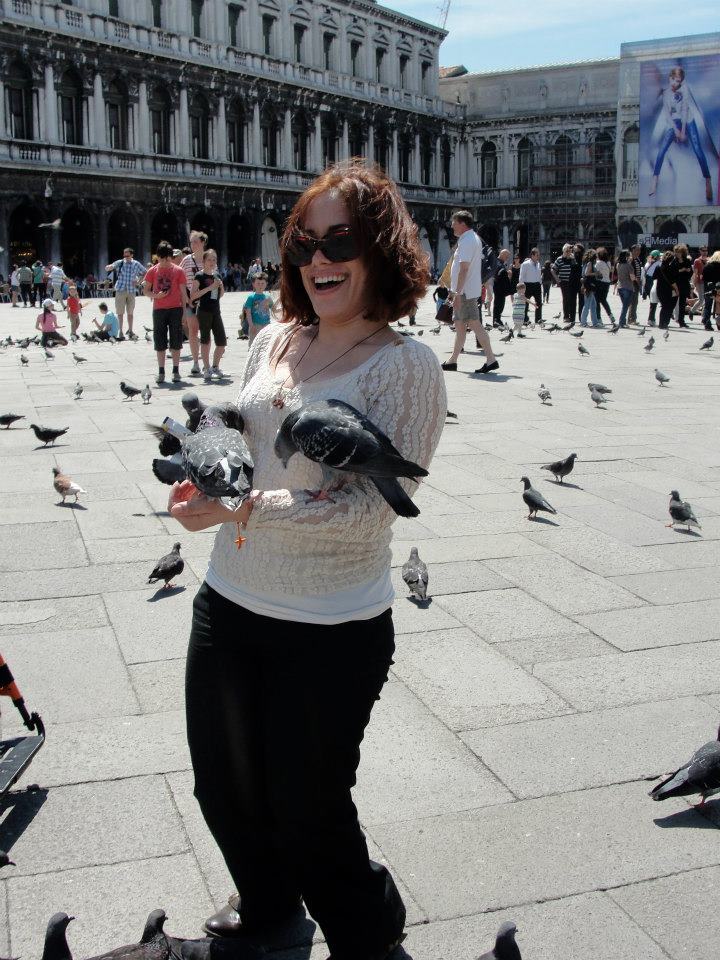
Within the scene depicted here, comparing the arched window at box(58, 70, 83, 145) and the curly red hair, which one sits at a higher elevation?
the arched window at box(58, 70, 83, 145)

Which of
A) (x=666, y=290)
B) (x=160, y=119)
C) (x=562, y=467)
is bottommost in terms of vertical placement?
(x=562, y=467)

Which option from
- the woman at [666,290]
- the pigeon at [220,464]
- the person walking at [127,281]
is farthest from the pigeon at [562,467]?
the woman at [666,290]

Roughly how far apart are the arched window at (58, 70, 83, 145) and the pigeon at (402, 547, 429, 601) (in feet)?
115

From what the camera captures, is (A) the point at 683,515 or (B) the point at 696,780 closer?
(B) the point at 696,780

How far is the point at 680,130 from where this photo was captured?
44.1m

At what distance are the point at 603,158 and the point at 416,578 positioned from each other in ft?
174

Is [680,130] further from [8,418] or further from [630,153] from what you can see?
[8,418]

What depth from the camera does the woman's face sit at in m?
2.14

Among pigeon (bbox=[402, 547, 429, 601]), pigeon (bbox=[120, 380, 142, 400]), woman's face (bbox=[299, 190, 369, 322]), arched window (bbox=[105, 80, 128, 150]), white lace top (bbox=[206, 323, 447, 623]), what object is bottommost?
pigeon (bbox=[402, 547, 429, 601])

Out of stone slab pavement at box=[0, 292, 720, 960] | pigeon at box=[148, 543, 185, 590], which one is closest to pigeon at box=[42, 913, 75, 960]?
stone slab pavement at box=[0, 292, 720, 960]

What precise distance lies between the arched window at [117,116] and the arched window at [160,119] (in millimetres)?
1213

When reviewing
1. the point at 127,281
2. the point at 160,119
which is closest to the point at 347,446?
the point at 127,281

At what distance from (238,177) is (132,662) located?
40.4 metres

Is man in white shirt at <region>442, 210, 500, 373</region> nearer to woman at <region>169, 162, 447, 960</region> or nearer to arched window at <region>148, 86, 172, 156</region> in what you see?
woman at <region>169, 162, 447, 960</region>
